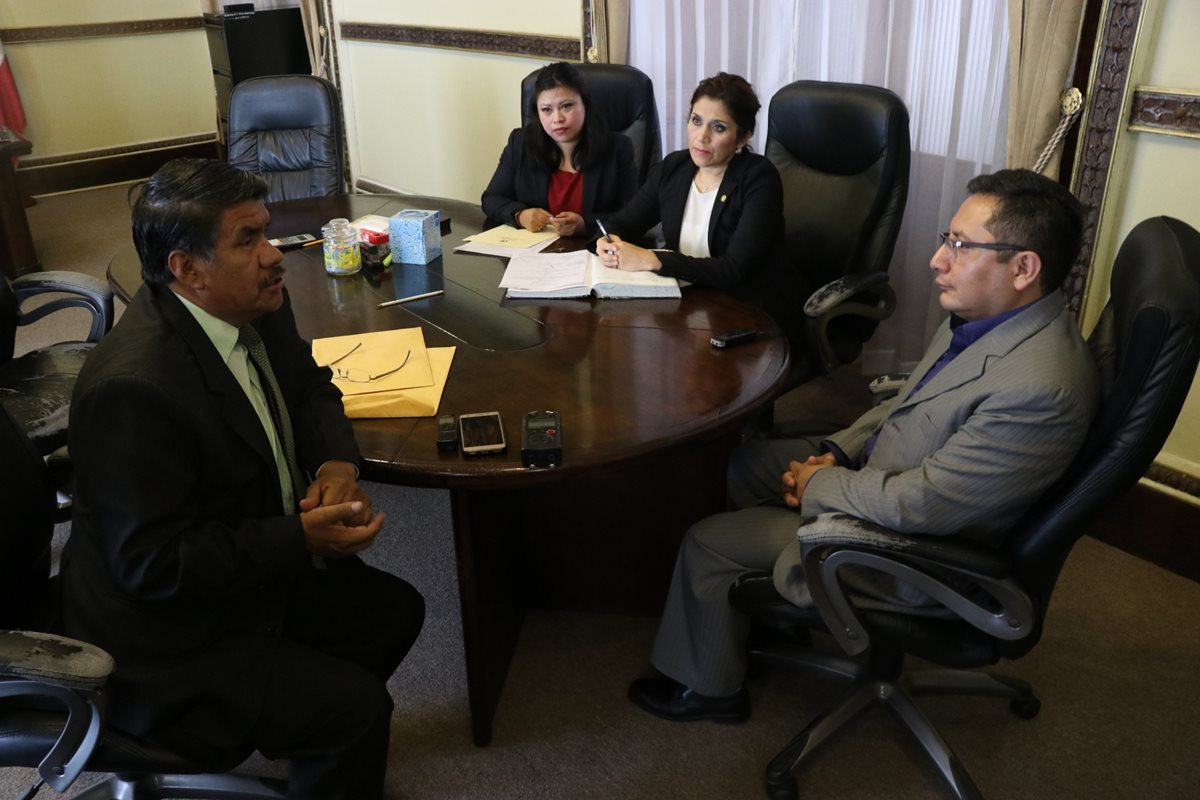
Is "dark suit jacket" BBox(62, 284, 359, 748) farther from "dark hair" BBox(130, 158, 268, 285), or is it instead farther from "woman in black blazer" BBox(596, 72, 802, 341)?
"woman in black blazer" BBox(596, 72, 802, 341)

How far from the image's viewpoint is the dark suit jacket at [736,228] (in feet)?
7.90

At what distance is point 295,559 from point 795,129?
1966 mm

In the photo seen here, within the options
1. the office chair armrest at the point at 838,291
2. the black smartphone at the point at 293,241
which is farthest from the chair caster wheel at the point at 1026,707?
the black smartphone at the point at 293,241

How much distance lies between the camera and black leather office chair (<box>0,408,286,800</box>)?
4.23ft

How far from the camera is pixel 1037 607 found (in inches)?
62.5

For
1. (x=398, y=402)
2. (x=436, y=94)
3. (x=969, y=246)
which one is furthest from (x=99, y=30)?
(x=969, y=246)

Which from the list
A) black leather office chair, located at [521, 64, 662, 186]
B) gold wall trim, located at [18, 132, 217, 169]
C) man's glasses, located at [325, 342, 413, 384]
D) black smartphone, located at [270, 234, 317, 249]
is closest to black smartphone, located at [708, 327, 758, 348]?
man's glasses, located at [325, 342, 413, 384]

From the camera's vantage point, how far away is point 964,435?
1558 mm

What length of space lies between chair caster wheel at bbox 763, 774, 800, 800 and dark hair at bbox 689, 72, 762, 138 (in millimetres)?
1512

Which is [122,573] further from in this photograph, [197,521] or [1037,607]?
[1037,607]

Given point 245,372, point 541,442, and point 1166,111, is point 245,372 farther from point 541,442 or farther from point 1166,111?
point 1166,111

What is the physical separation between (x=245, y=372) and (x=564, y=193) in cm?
162

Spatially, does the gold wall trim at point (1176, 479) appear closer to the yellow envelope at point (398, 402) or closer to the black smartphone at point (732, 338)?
the black smartphone at point (732, 338)

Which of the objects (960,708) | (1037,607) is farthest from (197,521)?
(960,708)
